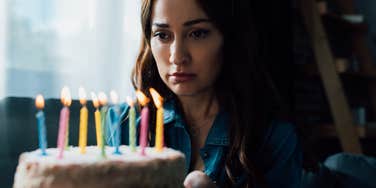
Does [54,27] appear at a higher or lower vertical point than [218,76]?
higher

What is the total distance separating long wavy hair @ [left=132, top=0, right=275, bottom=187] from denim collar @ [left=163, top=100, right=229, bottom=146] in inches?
0.8

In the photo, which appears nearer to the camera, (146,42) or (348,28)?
(146,42)

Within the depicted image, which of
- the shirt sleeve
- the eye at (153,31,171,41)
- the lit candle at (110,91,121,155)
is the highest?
the eye at (153,31,171,41)

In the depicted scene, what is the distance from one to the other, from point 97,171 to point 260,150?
2.27ft

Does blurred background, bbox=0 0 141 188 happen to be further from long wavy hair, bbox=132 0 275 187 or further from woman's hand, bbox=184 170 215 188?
woman's hand, bbox=184 170 215 188

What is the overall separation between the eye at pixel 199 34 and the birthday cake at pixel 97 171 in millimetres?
500

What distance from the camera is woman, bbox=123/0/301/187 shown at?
108 cm

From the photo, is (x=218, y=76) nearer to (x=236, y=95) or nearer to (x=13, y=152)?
(x=236, y=95)

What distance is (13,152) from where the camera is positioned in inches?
57.3

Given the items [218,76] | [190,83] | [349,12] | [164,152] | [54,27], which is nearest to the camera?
[164,152]

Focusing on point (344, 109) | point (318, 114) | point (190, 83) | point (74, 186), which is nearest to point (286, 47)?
point (344, 109)

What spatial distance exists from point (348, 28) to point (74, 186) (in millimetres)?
2606

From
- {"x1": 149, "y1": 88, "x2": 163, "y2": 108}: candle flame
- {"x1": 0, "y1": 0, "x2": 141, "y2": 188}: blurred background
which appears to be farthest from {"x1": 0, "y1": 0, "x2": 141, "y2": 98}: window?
{"x1": 149, "y1": 88, "x2": 163, "y2": 108}: candle flame

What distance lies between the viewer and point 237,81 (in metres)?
1.25
